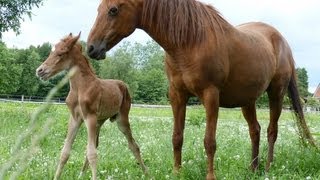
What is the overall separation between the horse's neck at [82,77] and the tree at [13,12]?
18.6 metres

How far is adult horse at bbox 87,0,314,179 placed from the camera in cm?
511

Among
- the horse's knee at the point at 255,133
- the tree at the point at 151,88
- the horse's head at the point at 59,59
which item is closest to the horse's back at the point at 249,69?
the horse's knee at the point at 255,133

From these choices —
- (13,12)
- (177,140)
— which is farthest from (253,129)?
(13,12)

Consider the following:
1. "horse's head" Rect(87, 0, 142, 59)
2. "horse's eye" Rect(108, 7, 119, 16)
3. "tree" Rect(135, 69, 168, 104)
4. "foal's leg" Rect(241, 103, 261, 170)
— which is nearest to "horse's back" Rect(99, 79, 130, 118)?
"horse's head" Rect(87, 0, 142, 59)

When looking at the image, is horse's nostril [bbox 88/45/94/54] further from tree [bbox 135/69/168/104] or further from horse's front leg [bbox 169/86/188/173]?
tree [bbox 135/69/168/104]

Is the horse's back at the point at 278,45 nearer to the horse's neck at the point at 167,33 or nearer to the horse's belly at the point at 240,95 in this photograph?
the horse's belly at the point at 240,95

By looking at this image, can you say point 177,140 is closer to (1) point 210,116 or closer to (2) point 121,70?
(1) point 210,116

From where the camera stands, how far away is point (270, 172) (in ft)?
20.2

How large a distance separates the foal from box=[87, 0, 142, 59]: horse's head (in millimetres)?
633

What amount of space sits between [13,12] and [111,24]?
19856 mm

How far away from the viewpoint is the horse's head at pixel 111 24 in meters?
4.96

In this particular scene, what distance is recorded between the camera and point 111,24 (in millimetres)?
5094

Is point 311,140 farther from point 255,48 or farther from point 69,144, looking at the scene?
point 69,144

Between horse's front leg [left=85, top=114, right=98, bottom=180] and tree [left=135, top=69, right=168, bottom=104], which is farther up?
horse's front leg [left=85, top=114, right=98, bottom=180]
